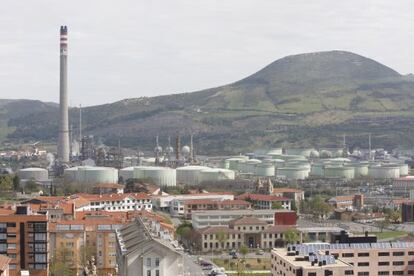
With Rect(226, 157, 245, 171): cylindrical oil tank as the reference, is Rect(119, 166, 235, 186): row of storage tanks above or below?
below

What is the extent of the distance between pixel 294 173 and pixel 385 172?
493 cm

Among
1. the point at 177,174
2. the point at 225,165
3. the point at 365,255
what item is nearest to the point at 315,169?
the point at 225,165

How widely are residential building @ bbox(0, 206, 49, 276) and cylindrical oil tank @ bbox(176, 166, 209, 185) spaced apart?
27777 mm

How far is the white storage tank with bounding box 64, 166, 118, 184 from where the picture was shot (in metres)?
41.8

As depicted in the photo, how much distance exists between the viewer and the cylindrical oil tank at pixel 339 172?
47.6 metres

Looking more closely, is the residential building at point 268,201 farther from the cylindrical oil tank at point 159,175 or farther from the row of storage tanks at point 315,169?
the row of storage tanks at point 315,169

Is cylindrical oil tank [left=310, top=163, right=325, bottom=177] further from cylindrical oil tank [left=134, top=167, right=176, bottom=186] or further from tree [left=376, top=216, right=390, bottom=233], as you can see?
tree [left=376, top=216, right=390, bottom=233]

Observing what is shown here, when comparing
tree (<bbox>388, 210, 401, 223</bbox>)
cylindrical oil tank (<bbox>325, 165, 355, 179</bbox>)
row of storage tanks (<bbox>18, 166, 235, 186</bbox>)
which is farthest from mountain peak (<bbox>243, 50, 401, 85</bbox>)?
tree (<bbox>388, 210, 401, 223</bbox>)

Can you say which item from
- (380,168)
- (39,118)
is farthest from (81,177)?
(39,118)

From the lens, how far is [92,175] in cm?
4191

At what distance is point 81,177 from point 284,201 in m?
13.1

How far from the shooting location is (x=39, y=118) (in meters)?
90.4

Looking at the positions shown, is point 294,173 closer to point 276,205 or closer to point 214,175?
point 214,175

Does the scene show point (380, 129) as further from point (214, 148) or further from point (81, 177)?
point (81, 177)
